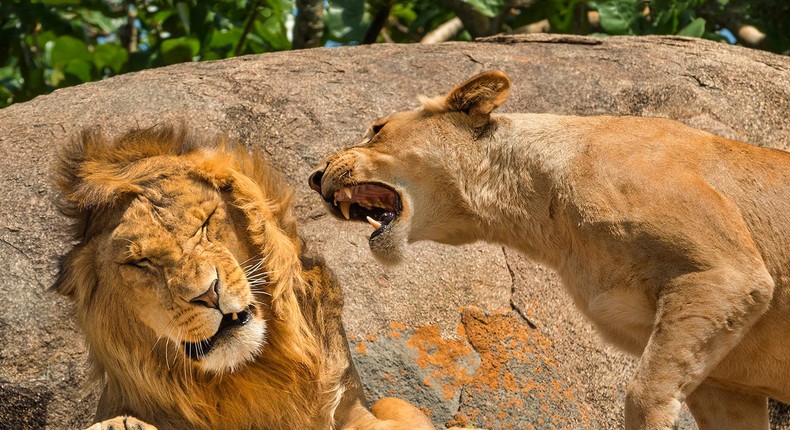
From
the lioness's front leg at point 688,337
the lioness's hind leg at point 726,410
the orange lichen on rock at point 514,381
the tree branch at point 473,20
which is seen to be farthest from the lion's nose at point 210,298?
the tree branch at point 473,20

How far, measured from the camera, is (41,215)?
5.20 m

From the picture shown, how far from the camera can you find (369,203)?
191 inches

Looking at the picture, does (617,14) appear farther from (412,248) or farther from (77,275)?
(77,275)

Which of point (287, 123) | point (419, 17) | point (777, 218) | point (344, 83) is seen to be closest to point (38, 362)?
point (287, 123)

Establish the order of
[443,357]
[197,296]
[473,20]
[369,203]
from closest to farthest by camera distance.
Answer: [197,296] < [369,203] < [443,357] < [473,20]

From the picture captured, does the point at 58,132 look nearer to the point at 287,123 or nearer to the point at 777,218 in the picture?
the point at 287,123

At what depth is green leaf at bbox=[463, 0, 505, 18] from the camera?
7.30 meters

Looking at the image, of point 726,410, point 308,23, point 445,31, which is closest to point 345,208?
point 726,410

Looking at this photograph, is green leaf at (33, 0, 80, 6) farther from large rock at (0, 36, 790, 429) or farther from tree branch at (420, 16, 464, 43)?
tree branch at (420, 16, 464, 43)

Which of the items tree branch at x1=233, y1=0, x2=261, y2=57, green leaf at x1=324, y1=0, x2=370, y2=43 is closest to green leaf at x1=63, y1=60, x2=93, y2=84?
tree branch at x1=233, y1=0, x2=261, y2=57

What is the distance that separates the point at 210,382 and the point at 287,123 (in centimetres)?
213

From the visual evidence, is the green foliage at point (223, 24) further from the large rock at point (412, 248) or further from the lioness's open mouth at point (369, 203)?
the lioness's open mouth at point (369, 203)

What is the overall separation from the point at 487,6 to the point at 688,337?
379cm

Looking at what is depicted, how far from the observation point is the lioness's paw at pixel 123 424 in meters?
3.68
